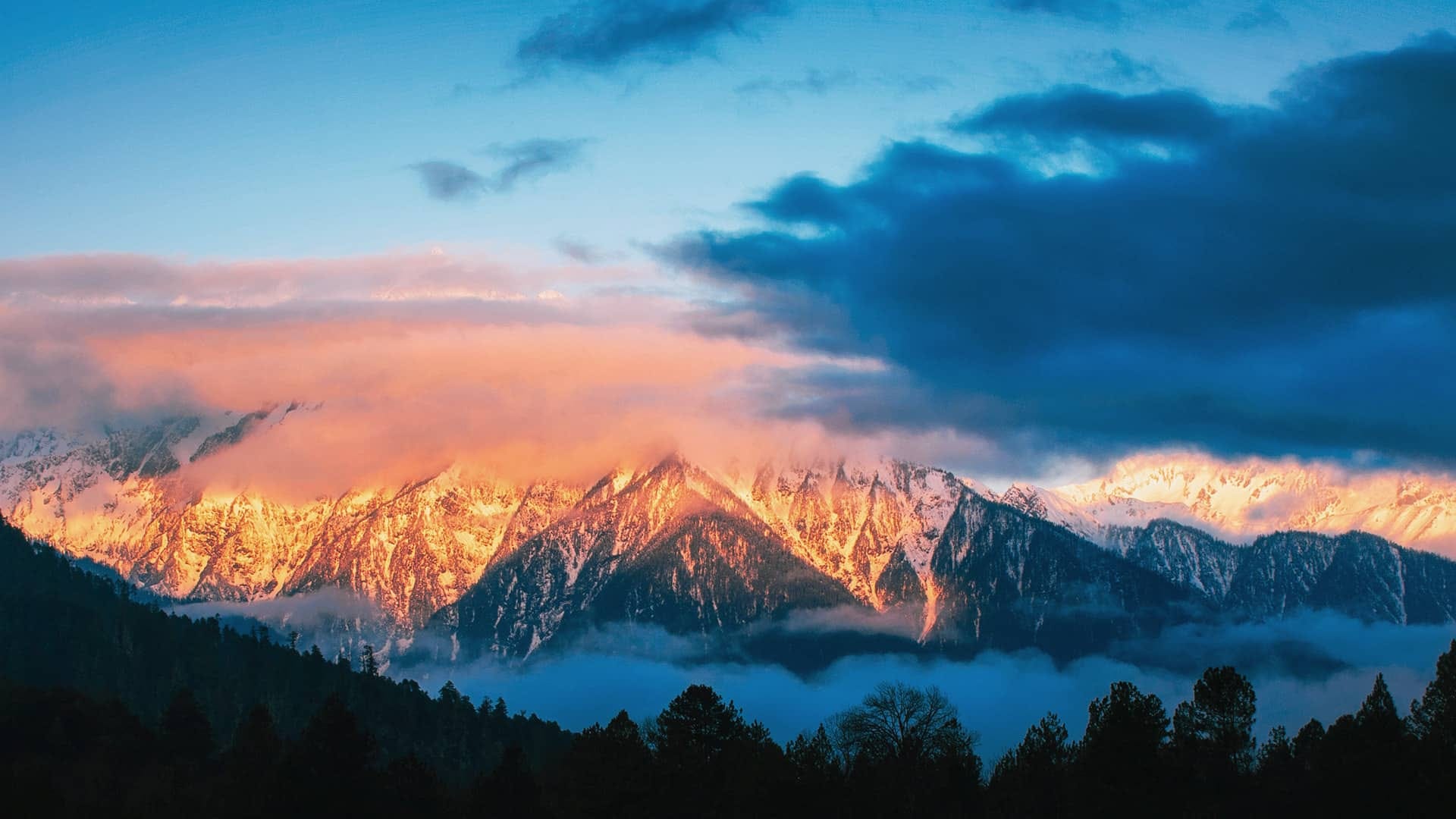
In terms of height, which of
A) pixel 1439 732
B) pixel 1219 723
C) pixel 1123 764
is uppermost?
pixel 1439 732

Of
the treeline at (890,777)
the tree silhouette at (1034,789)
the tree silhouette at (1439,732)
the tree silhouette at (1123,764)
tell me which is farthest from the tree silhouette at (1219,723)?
the tree silhouette at (1439,732)

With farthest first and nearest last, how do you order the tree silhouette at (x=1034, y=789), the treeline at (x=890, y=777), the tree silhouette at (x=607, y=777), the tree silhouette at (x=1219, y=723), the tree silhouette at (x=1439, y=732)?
1. the tree silhouette at (x=1219, y=723)
2. the tree silhouette at (x=1034, y=789)
3. the tree silhouette at (x=607, y=777)
4. the treeline at (x=890, y=777)
5. the tree silhouette at (x=1439, y=732)

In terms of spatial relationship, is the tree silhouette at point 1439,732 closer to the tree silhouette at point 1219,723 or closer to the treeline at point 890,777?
the treeline at point 890,777

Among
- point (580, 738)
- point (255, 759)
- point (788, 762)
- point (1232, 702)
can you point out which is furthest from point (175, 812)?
point (1232, 702)

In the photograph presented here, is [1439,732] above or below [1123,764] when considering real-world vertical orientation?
above

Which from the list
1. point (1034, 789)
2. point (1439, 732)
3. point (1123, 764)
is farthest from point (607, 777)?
point (1439, 732)

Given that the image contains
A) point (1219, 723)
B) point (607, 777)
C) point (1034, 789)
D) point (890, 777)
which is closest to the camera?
point (607, 777)

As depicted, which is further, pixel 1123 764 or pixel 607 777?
pixel 607 777

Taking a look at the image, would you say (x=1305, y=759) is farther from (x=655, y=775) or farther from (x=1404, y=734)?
(x=655, y=775)

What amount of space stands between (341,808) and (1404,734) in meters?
102

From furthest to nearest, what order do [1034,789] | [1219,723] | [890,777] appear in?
[890,777], [1034,789], [1219,723]

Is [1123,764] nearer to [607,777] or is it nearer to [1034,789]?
[1034,789]

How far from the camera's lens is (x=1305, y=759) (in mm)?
195250

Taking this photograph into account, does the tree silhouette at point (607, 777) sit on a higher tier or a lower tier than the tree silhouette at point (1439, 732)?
lower
